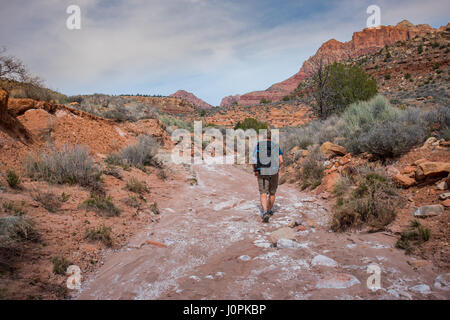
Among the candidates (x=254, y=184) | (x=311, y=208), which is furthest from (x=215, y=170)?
(x=311, y=208)

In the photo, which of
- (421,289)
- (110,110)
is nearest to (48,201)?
(421,289)

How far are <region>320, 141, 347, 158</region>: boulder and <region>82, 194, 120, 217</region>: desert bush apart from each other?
6321mm

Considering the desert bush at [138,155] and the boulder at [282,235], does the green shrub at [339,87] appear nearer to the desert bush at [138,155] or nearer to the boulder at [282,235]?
the desert bush at [138,155]

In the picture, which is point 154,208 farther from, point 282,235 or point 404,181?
point 404,181

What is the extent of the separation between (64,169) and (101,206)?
135cm

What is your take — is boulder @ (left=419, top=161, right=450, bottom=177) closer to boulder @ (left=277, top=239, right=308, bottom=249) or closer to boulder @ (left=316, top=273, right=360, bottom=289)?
boulder @ (left=277, top=239, right=308, bottom=249)

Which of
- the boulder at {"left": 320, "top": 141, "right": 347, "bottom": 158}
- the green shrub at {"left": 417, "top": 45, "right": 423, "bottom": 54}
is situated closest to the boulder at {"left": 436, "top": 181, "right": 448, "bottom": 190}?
the boulder at {"left": 320, "top": 141, "right": 347, "bottom": 158}

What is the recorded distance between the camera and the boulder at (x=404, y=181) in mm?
4133

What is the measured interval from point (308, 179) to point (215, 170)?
163 inches

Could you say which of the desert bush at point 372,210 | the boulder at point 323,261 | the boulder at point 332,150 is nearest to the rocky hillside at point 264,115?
the boulder at point 332,150

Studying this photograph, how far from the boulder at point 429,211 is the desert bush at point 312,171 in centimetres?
318

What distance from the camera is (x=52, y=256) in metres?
2.78

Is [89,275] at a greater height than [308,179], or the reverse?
[308,179]
